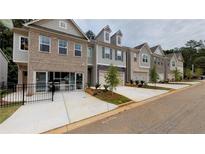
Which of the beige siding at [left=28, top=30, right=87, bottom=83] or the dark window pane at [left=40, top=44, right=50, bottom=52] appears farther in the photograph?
the dark window pane at [left=40, top=44, right=50, bottom=52]

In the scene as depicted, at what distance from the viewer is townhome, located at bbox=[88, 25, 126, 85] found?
61.2ft

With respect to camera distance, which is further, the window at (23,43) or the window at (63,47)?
the window at (63,47)

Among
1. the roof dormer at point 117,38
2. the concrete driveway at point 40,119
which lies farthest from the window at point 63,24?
the concrete driveway at point 40,119

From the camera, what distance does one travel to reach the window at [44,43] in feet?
43.4

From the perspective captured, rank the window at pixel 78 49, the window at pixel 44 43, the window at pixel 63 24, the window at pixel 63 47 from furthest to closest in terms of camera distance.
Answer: the window at pixel 78 49, the window at pixel 63 24, the window at pixel 63 47, the window at pixel 44 43

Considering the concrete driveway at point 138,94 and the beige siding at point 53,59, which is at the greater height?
the beige siding at point 53,59

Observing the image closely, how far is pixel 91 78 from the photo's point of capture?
19.3m

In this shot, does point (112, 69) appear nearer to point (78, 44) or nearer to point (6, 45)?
point (78, 44)

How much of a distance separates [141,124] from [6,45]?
32857 millimetres

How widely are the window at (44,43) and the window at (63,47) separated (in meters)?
1.13

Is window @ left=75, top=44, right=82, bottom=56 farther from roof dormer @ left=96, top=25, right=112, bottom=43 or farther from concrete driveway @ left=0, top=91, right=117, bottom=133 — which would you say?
concrete driveway @ left=0, top=91, right=117, bottom=133

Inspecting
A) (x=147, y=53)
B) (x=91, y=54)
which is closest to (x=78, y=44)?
(x=91, y=54)

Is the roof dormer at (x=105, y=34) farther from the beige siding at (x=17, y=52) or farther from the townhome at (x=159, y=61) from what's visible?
the townhome at (x=159, y=61)

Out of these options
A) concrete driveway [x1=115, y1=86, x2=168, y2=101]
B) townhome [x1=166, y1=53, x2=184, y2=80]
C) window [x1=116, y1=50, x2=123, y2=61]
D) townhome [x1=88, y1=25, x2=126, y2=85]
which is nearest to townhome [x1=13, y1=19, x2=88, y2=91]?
townhome [x1=88, y1=25, x2=126, y2=85]
